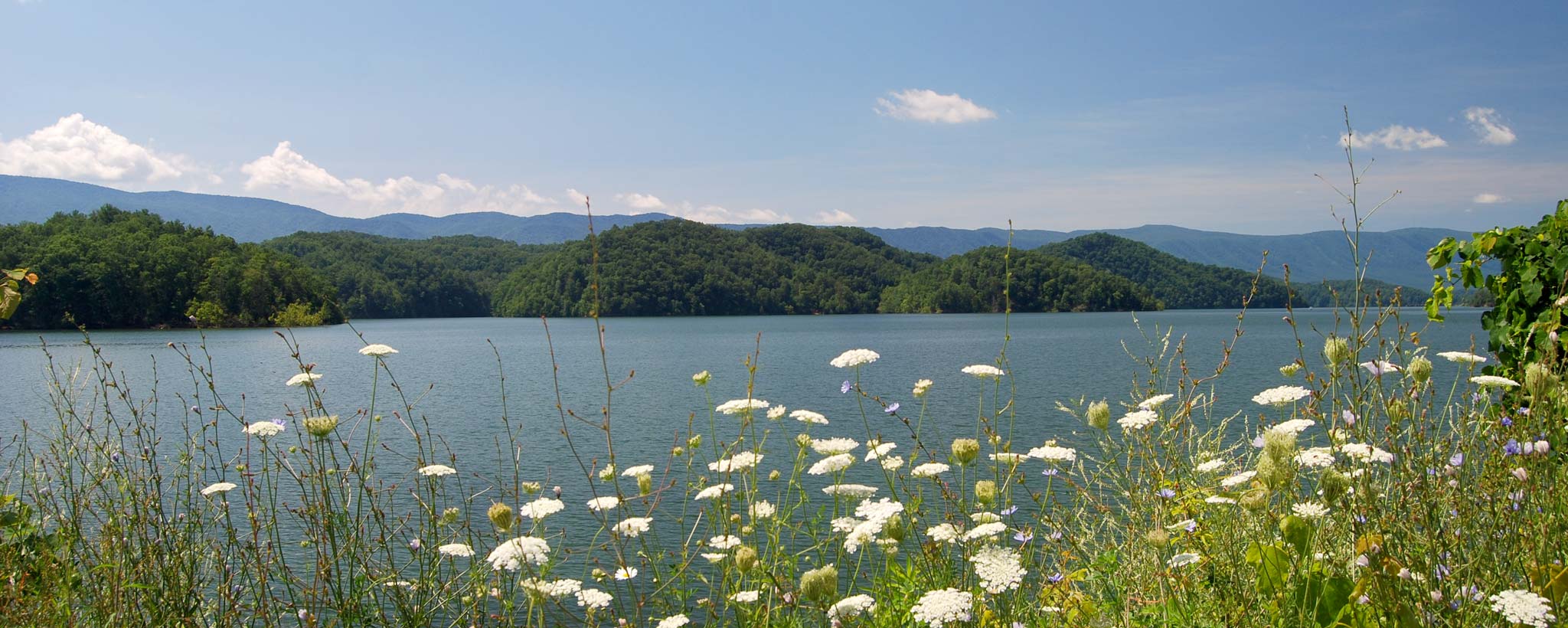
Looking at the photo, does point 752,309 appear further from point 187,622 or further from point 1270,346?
point 187,622

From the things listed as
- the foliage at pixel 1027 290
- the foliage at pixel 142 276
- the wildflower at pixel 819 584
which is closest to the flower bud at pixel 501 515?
the wildflower at pixel 819 584

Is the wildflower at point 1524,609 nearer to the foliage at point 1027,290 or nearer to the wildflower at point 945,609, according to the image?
the wildflower at point 945,609

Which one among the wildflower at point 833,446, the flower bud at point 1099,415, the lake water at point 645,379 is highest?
the flower bud at point 1099,415

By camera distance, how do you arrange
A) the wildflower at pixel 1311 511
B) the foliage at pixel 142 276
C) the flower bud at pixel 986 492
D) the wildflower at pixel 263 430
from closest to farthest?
1. the wildflower at pixel 1311 511
2. the flower bud at pixel 986 492
3. the wildflower at pixel 263 430
4. the foliage at pixel 142 276

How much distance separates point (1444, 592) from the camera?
6.24 feet

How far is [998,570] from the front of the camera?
2447 mm

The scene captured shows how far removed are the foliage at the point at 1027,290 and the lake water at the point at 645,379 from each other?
2864 inches

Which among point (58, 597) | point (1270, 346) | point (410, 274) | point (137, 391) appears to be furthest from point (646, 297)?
point (58, 597)

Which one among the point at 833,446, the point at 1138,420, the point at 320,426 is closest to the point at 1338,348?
the point at 1138,420

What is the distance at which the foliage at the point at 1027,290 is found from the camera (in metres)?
128

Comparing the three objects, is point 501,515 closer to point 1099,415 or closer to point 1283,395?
point 1099,415

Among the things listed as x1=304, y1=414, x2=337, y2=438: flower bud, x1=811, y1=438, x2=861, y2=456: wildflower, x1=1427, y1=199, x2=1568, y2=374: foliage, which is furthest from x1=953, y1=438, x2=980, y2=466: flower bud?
x1=1427, y1=199, x2=1568, y2=374: foliage

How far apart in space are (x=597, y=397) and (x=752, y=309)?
115269 millimetres

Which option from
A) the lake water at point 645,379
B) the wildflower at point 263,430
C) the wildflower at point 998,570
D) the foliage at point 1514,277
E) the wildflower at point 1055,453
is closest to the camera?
the wildflower at point 998,570
